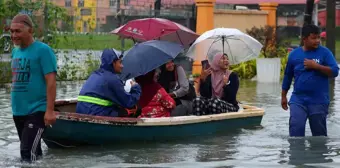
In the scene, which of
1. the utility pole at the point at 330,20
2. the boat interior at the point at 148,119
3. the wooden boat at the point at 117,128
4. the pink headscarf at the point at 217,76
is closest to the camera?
the boat interior at the point at 148,119

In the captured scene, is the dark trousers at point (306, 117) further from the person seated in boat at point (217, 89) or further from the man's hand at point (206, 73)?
the man's hand at point (206, 73)

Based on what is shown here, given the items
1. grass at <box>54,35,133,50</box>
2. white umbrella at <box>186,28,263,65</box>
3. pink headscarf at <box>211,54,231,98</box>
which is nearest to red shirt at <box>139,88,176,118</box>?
pink headscarf at <box>211,54,231,98</box>

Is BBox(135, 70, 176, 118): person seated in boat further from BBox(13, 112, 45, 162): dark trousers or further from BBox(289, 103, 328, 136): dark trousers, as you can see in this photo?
BBox(13, 112, 45, 162): dark trousers

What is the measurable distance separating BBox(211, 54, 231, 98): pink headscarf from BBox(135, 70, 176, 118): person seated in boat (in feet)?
4.40

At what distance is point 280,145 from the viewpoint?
10.8 metres

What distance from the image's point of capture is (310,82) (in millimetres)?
10188

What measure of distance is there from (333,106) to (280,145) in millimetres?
5298

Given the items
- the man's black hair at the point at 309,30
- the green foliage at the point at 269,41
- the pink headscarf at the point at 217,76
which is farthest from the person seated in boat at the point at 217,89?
the green foliage at the point at 269,41

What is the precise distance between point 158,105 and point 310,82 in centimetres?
225

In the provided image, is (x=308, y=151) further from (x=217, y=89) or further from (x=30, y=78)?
(x=30, y=78)

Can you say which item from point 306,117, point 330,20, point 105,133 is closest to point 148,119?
point 105,133

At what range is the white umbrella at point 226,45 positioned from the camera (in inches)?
544

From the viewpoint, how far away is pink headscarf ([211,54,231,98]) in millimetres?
12422

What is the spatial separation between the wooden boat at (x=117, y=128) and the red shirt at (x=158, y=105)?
12.0 inches
